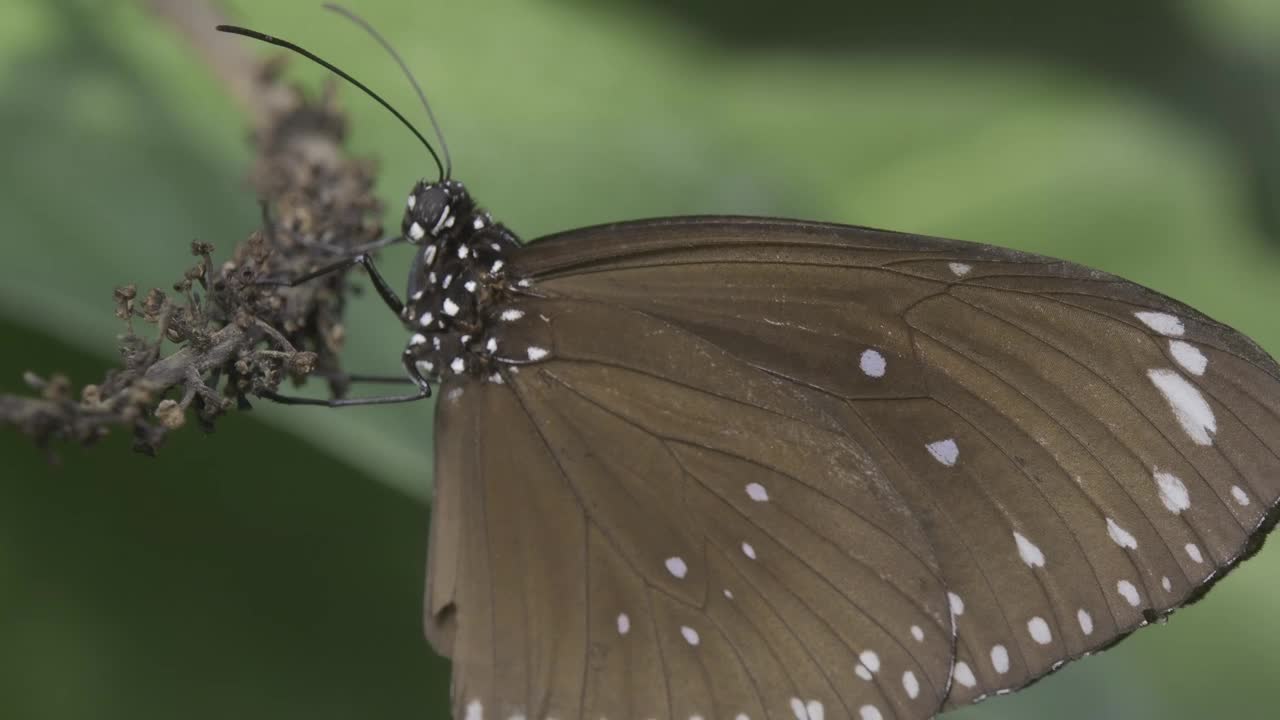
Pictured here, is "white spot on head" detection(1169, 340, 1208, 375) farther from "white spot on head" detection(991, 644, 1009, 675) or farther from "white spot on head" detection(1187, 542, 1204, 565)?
"white spot on head" detection(991, 644, 1009, 675)

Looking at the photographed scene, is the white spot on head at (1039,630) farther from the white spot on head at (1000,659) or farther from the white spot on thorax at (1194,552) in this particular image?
the white spot on thorax at (1194,552)

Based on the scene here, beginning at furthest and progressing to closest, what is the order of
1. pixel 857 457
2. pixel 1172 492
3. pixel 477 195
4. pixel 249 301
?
1. pixel 477 195
2. pixel 857 457
3. pixel 1172 492
4. pixel 249 301

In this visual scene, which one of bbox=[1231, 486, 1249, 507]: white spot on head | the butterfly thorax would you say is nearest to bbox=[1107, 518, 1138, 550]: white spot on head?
bbox=[1231, 486, 1249, 507]: white spot on head

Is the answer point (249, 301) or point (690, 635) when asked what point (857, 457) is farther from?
point (249, 301)

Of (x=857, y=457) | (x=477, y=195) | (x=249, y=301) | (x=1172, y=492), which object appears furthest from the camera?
(x=477, y=195)

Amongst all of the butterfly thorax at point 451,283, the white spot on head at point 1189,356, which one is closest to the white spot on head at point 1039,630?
the white spot on head at point 1189,356

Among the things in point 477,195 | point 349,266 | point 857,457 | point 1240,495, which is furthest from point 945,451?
point 477,195

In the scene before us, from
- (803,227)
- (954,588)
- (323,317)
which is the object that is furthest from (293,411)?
(954,588)
